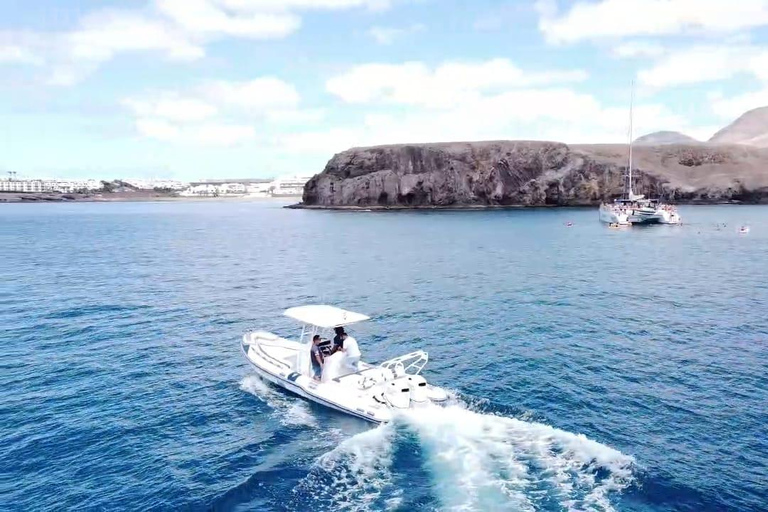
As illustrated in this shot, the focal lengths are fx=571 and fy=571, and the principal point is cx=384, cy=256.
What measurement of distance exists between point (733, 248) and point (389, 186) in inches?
4700

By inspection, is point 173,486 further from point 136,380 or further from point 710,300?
point 710,300

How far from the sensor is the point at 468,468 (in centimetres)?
1958

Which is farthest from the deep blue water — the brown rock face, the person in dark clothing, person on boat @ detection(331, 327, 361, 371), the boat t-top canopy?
the brown rock face

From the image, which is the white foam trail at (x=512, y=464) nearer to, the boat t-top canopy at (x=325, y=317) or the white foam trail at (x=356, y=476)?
the white foam trail at (x=356, y=476)

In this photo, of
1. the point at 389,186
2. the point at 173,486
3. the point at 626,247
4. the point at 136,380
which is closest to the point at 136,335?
the point at 136,380

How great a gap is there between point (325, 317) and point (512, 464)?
11.8m

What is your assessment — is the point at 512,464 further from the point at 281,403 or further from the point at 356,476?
the point at 281,403

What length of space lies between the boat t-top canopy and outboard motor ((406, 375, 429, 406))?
4.01 m

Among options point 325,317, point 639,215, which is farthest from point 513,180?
point 325,317

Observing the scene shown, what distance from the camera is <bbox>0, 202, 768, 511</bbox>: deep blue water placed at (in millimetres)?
19062

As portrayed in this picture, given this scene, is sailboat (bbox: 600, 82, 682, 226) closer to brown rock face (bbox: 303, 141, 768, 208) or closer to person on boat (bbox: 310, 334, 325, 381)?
brown rock face (bbox: 303, 141, 768, 208)

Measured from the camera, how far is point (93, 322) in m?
40.9

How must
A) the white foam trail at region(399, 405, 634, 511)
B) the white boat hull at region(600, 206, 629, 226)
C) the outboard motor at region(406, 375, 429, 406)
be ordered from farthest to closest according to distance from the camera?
the white boat hull at region(600, 206, 629, 226) → the outboard motor at region(406, 375, 429, 406) → the white foam trail at region(399, 405, 634, 511)

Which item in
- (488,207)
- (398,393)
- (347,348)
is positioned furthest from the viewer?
(488,207)
